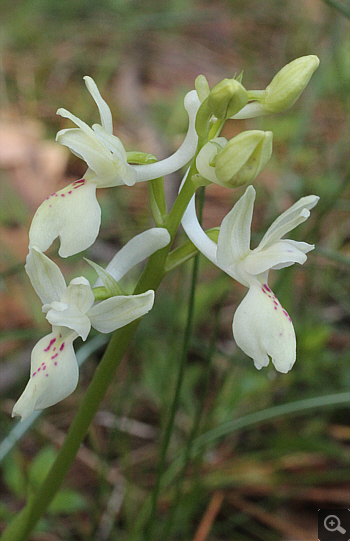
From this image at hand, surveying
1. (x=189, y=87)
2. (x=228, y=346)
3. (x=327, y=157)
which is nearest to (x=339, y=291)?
(x=228, y=346)

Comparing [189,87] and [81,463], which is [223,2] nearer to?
[189,87]

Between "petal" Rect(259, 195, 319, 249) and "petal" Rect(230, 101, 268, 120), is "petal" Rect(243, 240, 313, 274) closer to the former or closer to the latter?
"petal" Rect(259, 195, 319, 249)

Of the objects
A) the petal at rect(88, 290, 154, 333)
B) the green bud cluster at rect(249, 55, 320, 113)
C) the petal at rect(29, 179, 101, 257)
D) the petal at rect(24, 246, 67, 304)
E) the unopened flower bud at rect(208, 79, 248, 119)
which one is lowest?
the petal at rect(88, 290, 154, 333)

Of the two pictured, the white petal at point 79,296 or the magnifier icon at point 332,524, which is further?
the magnifier icon at point 332,524

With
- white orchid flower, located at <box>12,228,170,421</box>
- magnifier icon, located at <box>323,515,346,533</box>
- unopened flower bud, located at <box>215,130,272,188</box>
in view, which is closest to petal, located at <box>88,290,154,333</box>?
white orchid flower, located at <box>12,228,170,421</box>

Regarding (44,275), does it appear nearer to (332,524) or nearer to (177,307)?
(177,307)

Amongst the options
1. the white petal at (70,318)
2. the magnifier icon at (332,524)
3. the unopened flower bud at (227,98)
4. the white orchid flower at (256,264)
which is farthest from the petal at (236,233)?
the magnifier icon at (332,524)

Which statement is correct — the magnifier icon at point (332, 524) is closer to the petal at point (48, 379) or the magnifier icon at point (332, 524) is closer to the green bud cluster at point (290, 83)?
the petal at point (48, 379)
